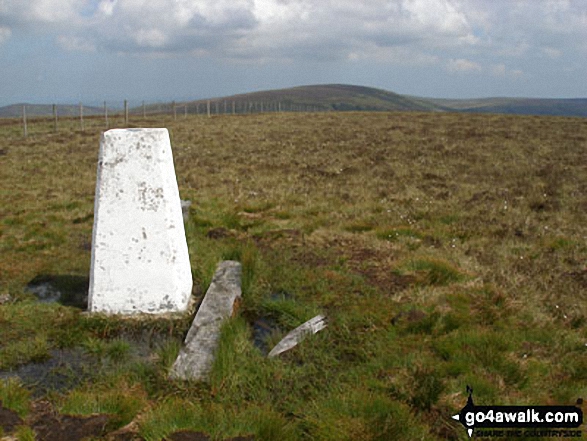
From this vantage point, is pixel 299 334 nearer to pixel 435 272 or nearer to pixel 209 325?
pixel 209 325

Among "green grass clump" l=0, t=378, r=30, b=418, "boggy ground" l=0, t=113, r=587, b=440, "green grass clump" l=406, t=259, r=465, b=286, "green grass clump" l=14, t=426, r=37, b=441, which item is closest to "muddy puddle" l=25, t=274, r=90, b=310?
"boggy ground" l=0, t=113, r=587, b=440

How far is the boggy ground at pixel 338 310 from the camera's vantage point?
4188mm

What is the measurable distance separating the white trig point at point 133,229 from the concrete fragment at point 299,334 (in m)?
1.73

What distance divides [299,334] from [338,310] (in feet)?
2.93

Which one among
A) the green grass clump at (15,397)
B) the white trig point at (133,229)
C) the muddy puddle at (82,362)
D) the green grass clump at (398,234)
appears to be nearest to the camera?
the green grass clump at (15,397)

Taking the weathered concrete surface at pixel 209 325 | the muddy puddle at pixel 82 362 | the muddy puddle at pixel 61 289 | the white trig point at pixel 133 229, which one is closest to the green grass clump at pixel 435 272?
the weathered concrete surface at pixel 209 325

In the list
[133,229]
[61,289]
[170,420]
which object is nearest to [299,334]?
[170,420]

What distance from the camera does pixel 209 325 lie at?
5625 millimetres

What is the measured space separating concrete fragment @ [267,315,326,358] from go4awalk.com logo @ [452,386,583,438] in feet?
6.42

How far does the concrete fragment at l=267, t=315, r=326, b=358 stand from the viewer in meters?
5.30

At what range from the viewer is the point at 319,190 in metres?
14.6

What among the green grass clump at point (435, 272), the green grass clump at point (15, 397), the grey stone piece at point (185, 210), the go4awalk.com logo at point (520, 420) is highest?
the grey stone piece at point (185, 210)

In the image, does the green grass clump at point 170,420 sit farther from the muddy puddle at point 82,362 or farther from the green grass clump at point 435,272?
the green grass clump at point 435,272

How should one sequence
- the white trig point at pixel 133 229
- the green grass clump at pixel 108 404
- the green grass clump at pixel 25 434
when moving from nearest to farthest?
the green grass clump at pixel 25 434 → the green grass clump at pixel 108 404 → the white trig point at pixel 133 229
